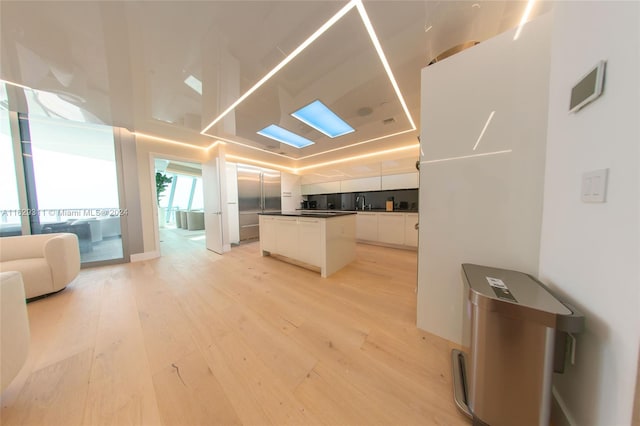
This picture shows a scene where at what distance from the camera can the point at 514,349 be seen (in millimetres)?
790

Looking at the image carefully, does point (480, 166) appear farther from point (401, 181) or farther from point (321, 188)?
point (321, 188)

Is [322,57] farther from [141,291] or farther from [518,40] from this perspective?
[141,291]

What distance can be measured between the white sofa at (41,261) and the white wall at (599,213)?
4.31 m

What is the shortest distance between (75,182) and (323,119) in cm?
442

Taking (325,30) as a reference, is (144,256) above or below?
below

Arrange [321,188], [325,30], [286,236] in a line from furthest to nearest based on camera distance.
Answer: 1. [321,188]
2. [286,236]
3. [325,30]

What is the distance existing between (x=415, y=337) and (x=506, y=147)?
4.95 feet

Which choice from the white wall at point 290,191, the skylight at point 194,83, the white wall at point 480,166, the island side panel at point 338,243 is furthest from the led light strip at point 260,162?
the white wall at point 480,166

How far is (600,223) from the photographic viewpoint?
0.71 m

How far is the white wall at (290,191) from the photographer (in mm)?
5689

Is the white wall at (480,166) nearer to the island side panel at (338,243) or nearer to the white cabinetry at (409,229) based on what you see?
the island side panel at (338,243)

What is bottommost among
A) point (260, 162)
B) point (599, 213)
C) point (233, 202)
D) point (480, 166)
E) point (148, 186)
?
point (599, 213)

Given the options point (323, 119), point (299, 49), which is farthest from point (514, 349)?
point (323, 119)

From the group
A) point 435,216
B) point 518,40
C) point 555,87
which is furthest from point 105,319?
point 518,40
